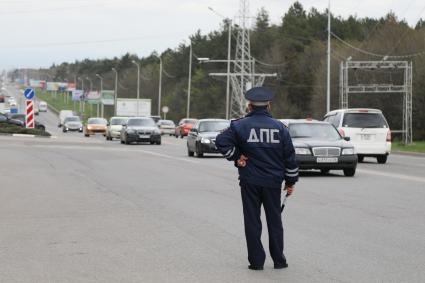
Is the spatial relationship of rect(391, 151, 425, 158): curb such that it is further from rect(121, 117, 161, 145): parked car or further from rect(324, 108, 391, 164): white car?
rect(121, 117, 161, 145): parked car

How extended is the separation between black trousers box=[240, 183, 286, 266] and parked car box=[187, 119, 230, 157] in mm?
21618

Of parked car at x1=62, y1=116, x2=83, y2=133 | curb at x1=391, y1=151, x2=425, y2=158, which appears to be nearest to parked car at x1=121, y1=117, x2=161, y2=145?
curb at x1=391, y1=151, x2=425, y2=158

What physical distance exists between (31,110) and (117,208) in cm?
3868

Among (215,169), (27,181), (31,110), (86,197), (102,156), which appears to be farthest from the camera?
(31,110)

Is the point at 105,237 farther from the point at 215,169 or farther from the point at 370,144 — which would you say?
the point at 370,144

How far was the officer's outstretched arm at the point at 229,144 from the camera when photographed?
8180 millimetres

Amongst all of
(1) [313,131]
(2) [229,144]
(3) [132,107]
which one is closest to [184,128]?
(3) [132,107]

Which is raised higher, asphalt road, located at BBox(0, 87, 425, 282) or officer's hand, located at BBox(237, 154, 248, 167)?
officer's hand, located at BBox(237, 154, 248, 167)

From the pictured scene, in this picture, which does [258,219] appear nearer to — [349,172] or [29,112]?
[349,172]

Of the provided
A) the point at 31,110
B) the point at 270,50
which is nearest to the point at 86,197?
the point at 31,110

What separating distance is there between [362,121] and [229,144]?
2098cm

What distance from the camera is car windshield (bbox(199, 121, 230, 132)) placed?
31766mm

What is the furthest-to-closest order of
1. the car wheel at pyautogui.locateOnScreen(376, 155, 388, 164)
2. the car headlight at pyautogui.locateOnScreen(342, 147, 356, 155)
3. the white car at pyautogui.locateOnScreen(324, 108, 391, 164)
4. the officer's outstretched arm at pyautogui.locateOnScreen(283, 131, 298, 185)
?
1. the car wheel at pyautogui.locateOnScreen(376, 155, 388, 164)
2. the white car at pyautogui.locateOnScreen(324, 108, 391, 164)
3. the car headlight at pyautogui.locateOnScreen(342, 147, 356, 155)
4. the officer's outstretched arm at pyautogui.locateOnScreen(283, 131, 298, 185)

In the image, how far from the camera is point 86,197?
1572cm
